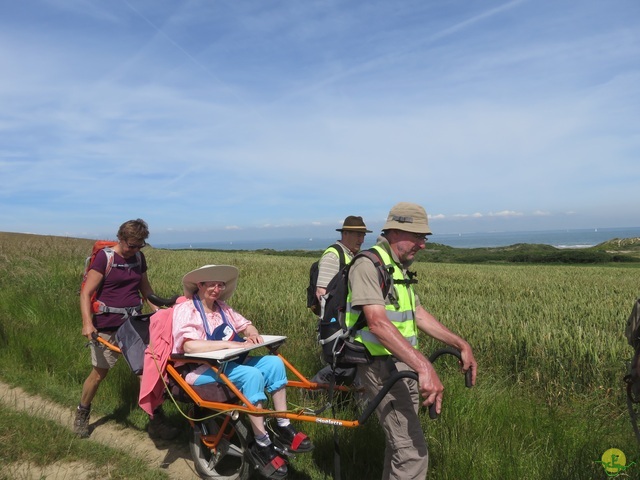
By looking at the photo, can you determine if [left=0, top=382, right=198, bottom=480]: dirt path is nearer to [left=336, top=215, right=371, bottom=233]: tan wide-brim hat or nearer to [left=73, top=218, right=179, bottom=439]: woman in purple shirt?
[left=73, top=218, right=179, bottom=439]: woman in purple shirt

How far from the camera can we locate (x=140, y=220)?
5.18 m

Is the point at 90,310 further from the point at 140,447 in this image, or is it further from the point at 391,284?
the point at 391,284

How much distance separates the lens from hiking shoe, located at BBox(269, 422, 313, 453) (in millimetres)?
3814

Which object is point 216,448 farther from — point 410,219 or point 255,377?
point 410,219

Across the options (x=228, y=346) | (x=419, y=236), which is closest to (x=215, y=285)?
(x=228, y=346)

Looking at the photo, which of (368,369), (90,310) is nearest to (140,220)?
(90,310)

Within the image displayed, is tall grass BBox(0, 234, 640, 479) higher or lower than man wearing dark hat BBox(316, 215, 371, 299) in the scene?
lower

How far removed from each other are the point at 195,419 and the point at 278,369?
0.80m

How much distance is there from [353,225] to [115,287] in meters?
2.65

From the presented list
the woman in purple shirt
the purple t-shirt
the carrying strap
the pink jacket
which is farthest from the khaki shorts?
the carrying strap

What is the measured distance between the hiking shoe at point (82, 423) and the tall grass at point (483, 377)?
1.58 feet

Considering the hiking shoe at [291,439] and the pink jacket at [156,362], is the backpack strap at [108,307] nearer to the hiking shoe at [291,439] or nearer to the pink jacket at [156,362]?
the pink jacket at [156,362]

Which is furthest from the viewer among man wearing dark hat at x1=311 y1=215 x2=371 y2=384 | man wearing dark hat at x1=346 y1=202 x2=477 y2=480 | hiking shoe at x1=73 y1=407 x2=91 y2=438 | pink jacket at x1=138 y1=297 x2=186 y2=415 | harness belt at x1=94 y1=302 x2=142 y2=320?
man wearing dark hat at x1=311 y1=215 x2=371 y2=384

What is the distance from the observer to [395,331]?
2959 millimetres
